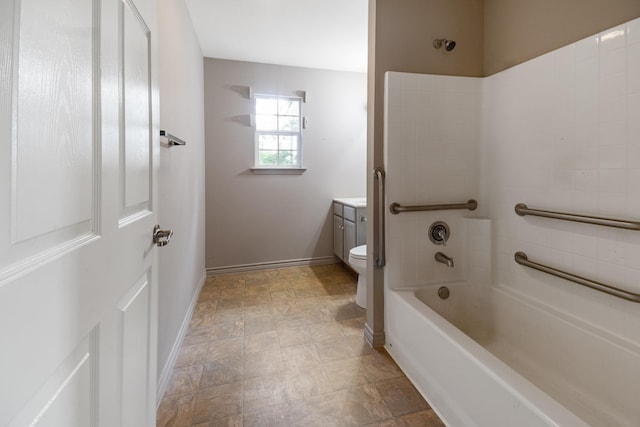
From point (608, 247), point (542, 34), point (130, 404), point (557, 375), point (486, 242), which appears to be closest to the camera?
point (130, 404)

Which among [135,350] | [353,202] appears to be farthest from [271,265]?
[135,350]

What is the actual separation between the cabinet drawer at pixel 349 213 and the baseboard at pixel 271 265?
680mm

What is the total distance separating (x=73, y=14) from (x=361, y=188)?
3210 millimetres

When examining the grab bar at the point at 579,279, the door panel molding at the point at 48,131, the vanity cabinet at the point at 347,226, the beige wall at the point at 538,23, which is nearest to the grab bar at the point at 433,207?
the grab bar at the point at 579,279

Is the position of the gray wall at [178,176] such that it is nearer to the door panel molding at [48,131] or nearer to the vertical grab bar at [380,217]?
the door panel molding at [48,131]

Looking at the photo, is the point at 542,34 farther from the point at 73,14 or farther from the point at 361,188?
the point at 361,188

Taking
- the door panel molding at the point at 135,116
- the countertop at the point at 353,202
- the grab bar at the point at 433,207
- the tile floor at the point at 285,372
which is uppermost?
the door panel molding at the point at 135,116

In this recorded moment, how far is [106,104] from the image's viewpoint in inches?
25.5

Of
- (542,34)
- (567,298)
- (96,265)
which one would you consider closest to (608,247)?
(567,298)

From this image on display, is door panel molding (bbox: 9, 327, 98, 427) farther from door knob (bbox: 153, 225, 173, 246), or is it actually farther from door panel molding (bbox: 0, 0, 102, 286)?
door knob (bbox: 153, 225, 173, 246)

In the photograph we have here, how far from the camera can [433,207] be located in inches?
70.2

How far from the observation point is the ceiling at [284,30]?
7.14ft

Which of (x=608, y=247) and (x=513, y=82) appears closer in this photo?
(x=608, y=247)

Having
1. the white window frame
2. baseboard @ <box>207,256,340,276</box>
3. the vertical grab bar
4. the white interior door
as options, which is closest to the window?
the white window frame
